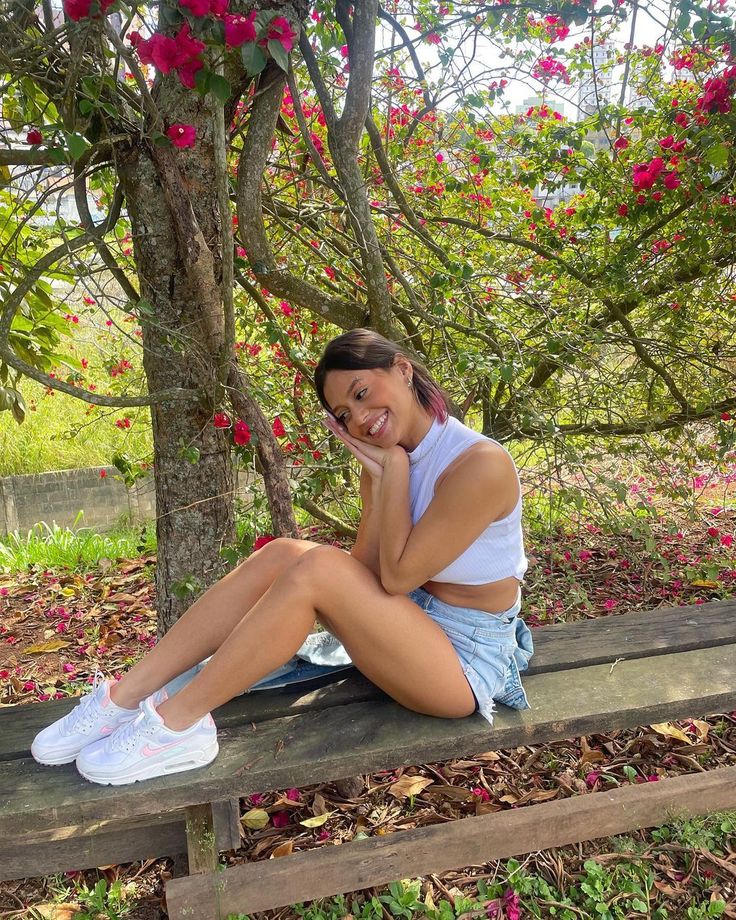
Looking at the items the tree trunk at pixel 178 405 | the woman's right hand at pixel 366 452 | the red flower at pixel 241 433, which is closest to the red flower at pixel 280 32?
the tree trunk at pixel 178 405

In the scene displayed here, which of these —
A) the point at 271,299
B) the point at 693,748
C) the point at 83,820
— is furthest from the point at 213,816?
the point at 271,299

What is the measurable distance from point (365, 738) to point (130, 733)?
53 cm

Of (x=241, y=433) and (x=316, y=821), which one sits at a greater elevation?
(x=241, y=433)

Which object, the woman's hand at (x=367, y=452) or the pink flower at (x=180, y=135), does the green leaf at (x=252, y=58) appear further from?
the woman's hand at (x=367, y=452)

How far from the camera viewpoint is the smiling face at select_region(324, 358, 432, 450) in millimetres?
1860

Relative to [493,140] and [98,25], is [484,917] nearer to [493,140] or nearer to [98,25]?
[98,25]

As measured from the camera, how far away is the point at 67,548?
4.35 m

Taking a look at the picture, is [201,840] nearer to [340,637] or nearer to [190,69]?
[340,637]

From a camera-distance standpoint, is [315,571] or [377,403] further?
[377,403]

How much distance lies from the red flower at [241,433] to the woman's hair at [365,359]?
1.18ft

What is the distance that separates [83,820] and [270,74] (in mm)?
2068

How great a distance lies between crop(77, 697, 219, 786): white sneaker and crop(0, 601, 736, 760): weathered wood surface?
0.18 m

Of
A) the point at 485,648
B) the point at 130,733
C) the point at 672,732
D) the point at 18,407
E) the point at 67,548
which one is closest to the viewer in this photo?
the point at 130,733

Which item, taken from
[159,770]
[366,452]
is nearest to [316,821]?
[159,770]
